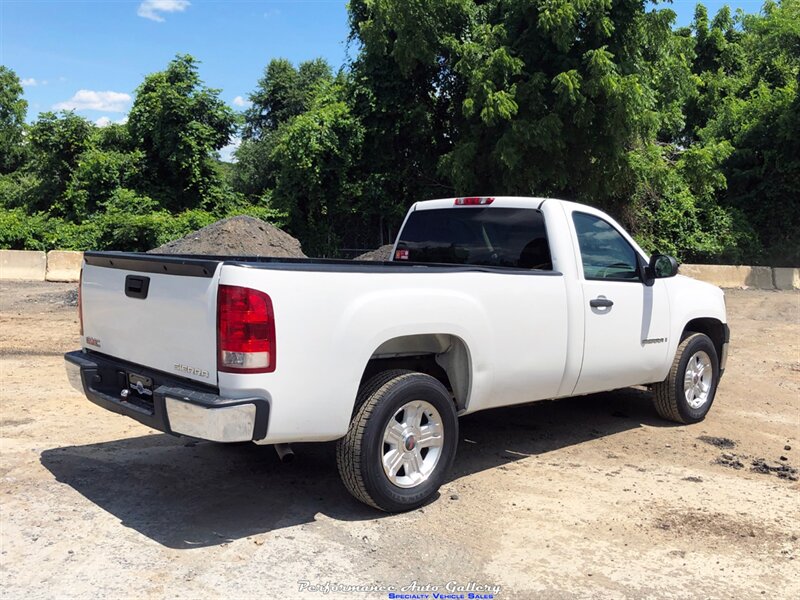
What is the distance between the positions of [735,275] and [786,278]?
1.58 meters

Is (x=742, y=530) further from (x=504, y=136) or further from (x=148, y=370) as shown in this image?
(x=504, y=136)

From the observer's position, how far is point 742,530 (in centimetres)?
459

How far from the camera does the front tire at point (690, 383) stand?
6887 millimetres

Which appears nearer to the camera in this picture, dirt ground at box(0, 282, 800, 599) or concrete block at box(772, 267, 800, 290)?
dirt ground at box(0, 282, 800, 599)

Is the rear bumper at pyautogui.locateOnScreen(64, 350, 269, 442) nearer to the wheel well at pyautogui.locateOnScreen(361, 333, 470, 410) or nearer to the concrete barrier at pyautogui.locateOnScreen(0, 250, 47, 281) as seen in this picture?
the wheel well at pyautogui.locateOnScreen(361, 333, 470, 410)

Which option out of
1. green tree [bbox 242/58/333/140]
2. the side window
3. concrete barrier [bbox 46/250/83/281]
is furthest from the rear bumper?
green tree [bbox 242/58/333/140]

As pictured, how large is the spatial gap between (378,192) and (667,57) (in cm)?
819

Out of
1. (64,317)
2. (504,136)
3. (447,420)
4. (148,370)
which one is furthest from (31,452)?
(504,136)

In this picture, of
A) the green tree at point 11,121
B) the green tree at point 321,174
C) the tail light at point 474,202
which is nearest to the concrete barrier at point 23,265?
the green tree at point 321,174

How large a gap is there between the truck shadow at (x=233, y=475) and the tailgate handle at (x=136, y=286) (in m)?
1.39

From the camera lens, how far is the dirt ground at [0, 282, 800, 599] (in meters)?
3.84

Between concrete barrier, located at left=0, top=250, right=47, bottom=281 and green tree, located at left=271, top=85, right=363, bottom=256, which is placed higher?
green tree, located at left=271, top=85, right=363, bottom=256

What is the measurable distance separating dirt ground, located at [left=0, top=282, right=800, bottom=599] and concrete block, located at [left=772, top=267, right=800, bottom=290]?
14530 millimetres

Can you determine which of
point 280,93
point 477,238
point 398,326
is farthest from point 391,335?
point 280,93
